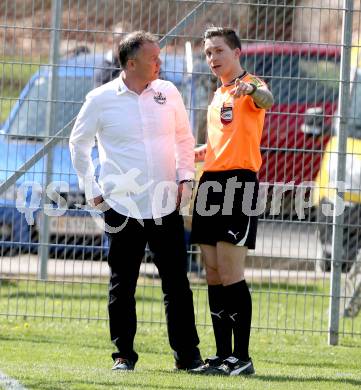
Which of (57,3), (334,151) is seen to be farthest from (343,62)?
(57,3)

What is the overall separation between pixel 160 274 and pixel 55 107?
2.67m

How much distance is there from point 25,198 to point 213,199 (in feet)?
8.81

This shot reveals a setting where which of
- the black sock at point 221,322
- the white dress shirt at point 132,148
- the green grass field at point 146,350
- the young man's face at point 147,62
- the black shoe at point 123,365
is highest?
the young man's face at point 147,62

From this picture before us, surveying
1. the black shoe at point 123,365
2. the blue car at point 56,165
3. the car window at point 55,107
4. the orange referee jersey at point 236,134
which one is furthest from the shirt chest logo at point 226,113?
the car window at point 55,107

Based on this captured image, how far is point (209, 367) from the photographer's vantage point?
7129 mm

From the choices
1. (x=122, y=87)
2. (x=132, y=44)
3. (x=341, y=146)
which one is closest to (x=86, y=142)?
(x=122, y=87)

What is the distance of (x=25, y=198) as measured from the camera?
30.2 ft

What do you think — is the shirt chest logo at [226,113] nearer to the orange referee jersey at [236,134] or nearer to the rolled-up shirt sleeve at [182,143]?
the orange referee jersey at [236,134]

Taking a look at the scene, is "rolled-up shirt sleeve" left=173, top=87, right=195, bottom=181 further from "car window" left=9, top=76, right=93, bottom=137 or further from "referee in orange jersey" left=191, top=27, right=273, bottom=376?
"car window" left=9, top=76, right=93, bottom=137

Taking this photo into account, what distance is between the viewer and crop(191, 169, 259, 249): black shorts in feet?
22.9

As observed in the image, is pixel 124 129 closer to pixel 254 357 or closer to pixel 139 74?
pixel 139 74

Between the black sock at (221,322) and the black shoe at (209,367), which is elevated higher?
the black sock at (221,322)

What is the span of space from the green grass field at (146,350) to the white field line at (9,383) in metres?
0.05

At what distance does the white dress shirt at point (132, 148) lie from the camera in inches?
276
